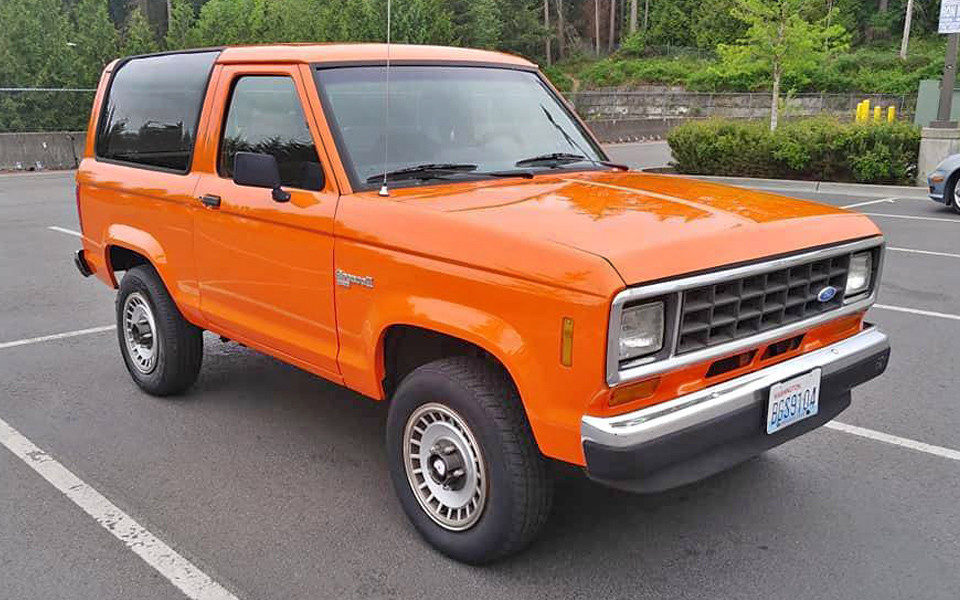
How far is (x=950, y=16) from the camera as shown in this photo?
50.4 feet

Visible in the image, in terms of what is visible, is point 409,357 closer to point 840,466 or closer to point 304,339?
point 304,339

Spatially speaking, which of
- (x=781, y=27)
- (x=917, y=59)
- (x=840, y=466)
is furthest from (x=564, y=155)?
(x=917, y=59)

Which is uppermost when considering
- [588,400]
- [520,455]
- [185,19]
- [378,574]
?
[185,19]

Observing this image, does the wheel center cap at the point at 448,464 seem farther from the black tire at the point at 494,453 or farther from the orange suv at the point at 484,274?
the black tire at the point at 494,453

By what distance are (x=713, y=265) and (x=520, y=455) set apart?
1000mm

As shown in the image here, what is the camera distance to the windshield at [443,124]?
3.99 metres

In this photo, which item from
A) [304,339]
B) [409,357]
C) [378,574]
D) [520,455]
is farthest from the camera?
[304,339]

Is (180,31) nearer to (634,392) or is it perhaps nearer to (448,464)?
(448,464)

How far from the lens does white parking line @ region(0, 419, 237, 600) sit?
133 inches

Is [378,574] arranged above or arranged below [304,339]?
below

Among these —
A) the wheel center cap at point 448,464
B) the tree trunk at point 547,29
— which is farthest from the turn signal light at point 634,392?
the tree trunk at point 547,29

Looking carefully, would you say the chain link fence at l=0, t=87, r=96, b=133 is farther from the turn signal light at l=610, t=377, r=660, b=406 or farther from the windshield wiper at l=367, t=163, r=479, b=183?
the turn signal light at l=610, t=377, r=660, b=406

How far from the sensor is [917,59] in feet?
168

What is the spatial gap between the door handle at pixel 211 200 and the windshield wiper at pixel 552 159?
1.56m
